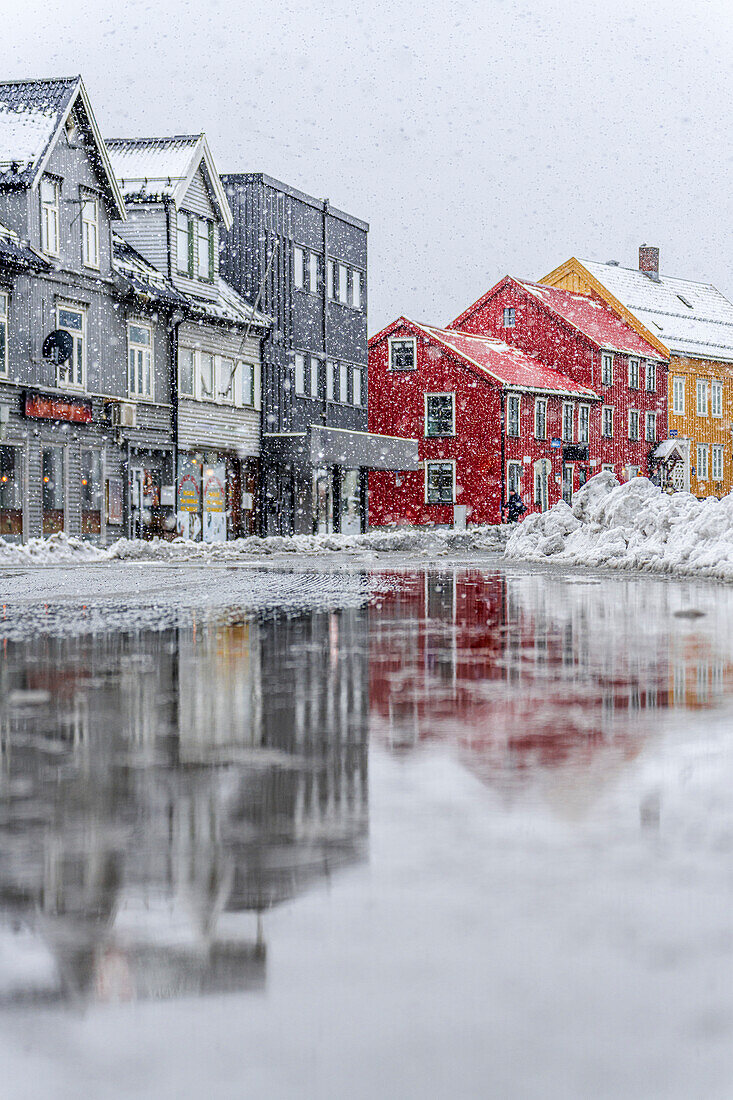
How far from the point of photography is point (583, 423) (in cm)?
6331

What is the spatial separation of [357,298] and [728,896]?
4955 cm

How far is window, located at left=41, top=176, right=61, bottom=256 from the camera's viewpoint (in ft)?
112

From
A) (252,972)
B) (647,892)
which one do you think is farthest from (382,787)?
Result: (252,972)

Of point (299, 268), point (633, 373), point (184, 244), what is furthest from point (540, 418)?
point (184, 244)

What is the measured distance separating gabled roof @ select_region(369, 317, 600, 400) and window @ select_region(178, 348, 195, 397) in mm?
18467

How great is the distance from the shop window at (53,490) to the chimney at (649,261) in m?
47.1

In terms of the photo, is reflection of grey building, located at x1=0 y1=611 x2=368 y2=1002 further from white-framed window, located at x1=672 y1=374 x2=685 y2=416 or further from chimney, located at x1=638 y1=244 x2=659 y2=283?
chimney, located at x1=638 y1=244 x2=659 y2=283

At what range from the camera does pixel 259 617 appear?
14.0 m

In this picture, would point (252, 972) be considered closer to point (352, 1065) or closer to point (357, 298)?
point (352, 1065)

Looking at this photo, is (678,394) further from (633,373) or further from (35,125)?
(35,125)

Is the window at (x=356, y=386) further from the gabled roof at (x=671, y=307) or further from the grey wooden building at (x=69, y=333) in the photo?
the gabled roof at (x=671, y=307)

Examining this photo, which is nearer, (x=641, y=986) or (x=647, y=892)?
(x=641, y=986)

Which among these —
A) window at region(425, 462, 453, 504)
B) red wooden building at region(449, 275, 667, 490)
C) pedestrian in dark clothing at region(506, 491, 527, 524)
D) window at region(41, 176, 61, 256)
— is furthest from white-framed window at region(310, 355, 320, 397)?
red wooden building at region(449, 275, 667, 490)

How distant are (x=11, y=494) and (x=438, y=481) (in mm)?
26345
